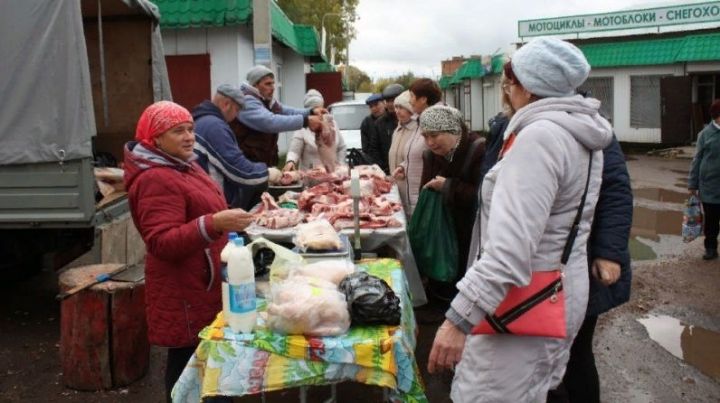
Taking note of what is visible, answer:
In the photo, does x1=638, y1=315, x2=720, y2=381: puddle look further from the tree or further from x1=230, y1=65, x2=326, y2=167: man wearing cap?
the tree

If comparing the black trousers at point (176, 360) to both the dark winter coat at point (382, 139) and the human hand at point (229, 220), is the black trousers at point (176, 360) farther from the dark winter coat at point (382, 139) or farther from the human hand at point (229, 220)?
the dark winter coat at point (382, 139)

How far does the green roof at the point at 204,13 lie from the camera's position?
467 inches

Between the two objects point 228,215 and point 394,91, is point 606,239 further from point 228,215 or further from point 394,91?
point 394,91

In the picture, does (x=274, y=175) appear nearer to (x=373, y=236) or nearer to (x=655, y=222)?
(x=373, y=236)

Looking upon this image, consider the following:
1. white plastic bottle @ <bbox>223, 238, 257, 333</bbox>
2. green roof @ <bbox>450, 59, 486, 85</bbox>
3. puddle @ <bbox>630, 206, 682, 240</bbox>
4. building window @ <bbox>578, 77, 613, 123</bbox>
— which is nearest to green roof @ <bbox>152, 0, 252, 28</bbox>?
puddle @ <bbox>630, 206, 682, 240</bbox>

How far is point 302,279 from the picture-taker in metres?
3.00

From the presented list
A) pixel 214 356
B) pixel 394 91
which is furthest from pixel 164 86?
pixel 214 356

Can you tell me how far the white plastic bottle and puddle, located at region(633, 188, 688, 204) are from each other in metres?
10.8

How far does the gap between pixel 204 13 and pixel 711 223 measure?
8.79m

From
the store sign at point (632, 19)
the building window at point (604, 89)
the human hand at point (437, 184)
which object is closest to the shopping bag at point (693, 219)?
the human hand at point (437, 184)

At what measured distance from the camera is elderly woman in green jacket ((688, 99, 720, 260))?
292 inches

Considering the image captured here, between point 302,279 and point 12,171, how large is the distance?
3316mm

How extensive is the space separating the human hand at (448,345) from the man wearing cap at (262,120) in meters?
3.55

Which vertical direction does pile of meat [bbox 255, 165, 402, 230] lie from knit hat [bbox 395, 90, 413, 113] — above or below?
below
